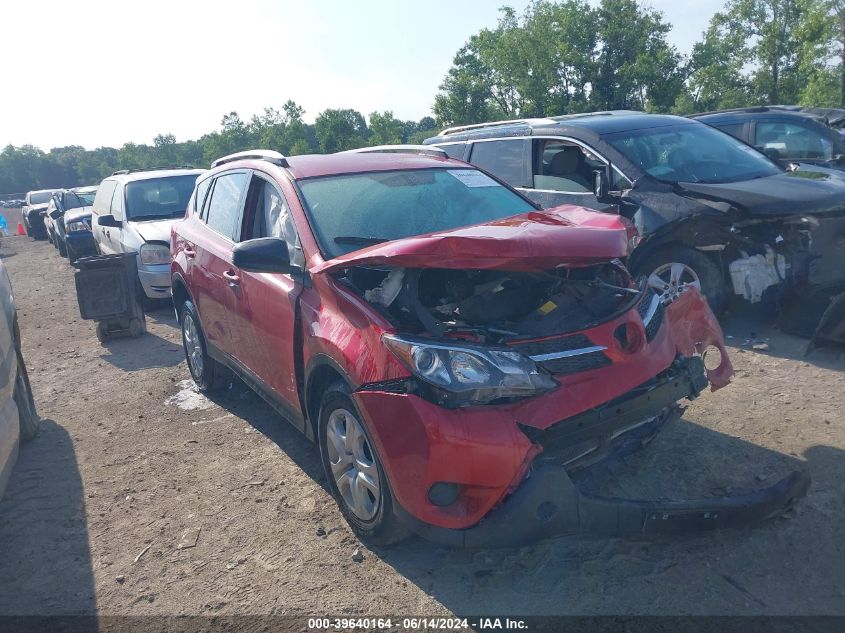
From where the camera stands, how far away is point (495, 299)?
3514 mm

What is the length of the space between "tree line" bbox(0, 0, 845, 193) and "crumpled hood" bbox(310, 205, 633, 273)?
30431 mm

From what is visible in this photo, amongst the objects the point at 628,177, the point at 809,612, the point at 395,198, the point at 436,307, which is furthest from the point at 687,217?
the point at 809,612

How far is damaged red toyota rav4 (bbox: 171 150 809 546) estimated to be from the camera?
2803 mm

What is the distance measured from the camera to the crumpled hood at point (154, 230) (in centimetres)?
919

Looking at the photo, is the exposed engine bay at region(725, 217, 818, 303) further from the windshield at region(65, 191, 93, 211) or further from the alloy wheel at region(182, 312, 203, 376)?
the windshield at region(65, 191, 93, 211)

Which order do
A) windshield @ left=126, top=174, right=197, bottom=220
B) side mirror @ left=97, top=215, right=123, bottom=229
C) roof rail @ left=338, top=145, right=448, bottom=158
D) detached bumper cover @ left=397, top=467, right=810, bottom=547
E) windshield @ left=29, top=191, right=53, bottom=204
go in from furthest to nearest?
windshield @ left=29, top=191, right=53, bottom=204 → windshield @ left=126, top=174, right=197, bottom=220 → side mirror @ left=97, top=215, right=123, bottom=229 → roof rail @ left=338, top=145, right=448, bottom=158 → detached bumper cover @ left=397, top=467, right=810, bottom=547

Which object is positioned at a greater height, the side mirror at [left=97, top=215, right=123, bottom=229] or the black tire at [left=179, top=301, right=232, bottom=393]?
the side mirror at [left=97, top=215, right=123, bottom=229]

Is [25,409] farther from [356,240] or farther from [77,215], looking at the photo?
[77,215]

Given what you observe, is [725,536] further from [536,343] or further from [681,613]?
[536,343]

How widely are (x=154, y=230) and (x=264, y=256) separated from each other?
21.3ft

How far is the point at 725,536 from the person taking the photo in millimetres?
3215

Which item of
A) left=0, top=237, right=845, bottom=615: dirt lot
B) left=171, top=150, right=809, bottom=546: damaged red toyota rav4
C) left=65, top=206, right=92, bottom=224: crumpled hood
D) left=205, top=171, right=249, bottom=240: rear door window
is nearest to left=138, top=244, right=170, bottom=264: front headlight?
left=0, top=237, right=845, bottom=615: dirt lot

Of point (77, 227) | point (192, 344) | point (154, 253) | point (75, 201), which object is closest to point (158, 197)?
point (154, 253)

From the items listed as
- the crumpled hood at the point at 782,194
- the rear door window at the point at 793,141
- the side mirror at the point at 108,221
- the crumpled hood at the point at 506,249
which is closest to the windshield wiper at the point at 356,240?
the crumpled hood at the point at 506,249
